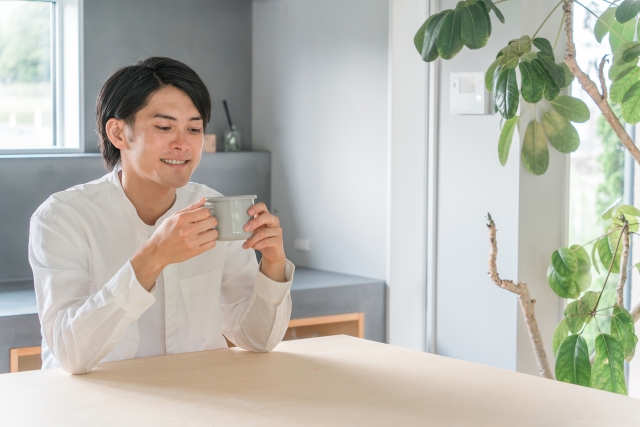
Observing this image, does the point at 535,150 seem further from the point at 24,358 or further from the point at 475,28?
the point at 24,358

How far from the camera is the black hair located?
1769mm

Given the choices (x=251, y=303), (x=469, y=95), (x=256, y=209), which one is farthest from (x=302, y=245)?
(x=256, y=209)

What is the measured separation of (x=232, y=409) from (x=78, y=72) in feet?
8.87

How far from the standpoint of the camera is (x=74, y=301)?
1.57m

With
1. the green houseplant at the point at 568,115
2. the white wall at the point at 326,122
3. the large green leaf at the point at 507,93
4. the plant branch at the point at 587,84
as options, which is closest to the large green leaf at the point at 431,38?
the green houseplant at the point at 568,115

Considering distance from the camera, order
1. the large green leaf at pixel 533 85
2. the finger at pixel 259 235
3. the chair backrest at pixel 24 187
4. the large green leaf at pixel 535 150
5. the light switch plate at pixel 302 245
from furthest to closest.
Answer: the light switch plate at pixel 302 245, the chair backrest at pixel 24 187, the large green leaf at pixel 535 150, the large green leaf at pixel 533 85, the finger at pixel 259 235

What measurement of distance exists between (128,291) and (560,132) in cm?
161

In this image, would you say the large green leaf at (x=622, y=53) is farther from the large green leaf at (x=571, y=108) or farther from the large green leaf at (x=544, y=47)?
the large green leaf at (x=571, y=108)

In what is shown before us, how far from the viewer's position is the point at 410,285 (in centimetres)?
324

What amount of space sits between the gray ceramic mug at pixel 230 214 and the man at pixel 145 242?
0.08m

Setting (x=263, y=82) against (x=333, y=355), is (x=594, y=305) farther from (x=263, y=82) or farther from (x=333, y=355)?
(x=263, y=82)

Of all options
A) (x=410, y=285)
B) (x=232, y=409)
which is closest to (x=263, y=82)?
(x=410, y=285)

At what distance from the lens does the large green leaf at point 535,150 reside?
8.43 feet

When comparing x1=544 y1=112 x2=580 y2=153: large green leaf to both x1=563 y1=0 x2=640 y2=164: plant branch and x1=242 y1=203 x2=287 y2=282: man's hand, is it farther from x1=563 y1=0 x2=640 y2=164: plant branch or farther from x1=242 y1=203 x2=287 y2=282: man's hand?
Result: x1=242 y1=203 x2=287 y2=282: man's hand
